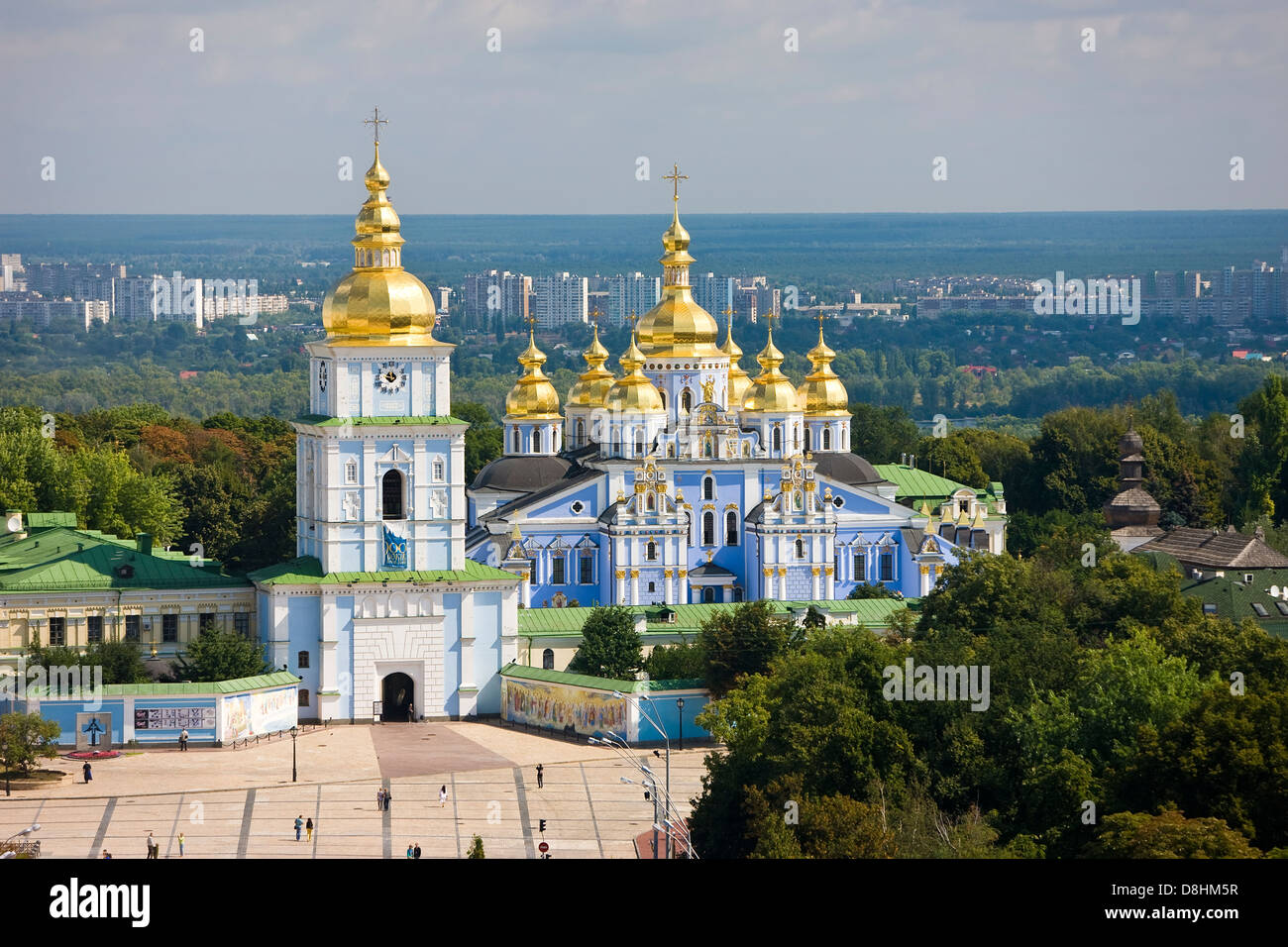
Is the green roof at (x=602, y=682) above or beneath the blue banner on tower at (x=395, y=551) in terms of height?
beneath

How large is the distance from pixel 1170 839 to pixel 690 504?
27.9 meters

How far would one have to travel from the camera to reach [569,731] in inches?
1601

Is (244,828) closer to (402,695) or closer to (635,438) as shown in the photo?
(402,695)

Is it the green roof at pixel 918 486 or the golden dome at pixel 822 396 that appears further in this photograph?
the green roof at pixel 918 486

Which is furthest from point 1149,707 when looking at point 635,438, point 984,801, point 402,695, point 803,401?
point 803,401

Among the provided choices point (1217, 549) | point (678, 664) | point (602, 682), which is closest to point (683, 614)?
point (678, 664)

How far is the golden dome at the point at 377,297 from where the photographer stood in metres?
43.1

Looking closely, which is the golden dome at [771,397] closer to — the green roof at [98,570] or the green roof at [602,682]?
the green roof at [602,682]

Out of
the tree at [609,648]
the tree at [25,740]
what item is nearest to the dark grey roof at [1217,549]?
the tree at [609,648]

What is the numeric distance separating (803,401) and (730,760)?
26024 mm

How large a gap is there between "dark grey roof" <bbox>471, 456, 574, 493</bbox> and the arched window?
471 inches

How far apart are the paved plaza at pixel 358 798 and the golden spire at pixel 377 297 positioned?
7.08 metres

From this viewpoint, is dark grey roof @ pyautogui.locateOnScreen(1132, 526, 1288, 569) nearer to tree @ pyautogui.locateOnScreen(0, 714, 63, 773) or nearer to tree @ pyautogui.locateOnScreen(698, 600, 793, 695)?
tree @ pyautogui.locateOnScreen(698, 600, 793, 695)

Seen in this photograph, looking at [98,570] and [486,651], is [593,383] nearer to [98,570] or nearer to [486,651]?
[486,651]
